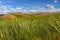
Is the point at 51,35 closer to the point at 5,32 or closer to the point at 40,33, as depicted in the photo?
the point at 40,33

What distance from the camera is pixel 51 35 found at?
0.76 m

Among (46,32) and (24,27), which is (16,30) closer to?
(24,27)

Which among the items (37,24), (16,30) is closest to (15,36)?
(16,30)

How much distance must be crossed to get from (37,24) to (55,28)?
90mm

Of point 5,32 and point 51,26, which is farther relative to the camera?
point 51,26

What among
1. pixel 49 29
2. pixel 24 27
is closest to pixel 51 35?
pixel 49 29

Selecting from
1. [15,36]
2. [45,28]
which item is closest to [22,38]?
[15,36]

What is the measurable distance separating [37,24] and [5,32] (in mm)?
161

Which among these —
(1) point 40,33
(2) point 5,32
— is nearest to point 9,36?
(2) point 5,32

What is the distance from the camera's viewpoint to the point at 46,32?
74 cm

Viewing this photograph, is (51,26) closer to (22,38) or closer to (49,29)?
(49,29)

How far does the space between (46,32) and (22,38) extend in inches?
5.0

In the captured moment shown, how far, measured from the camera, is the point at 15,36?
67cm

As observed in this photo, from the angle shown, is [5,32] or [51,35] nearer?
[5,32]
